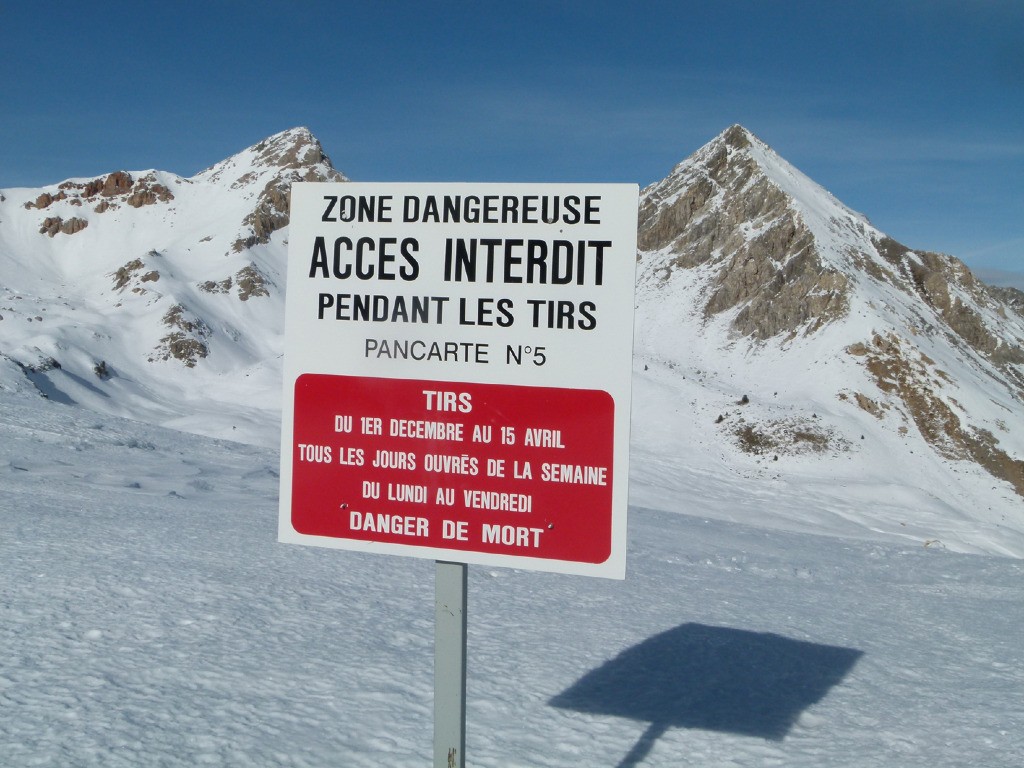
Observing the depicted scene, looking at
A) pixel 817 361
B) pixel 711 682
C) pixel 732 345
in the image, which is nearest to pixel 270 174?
pixel 732 345

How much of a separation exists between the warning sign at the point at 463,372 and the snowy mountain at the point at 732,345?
550 inches

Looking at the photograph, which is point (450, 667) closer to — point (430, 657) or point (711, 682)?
point (430, 657)

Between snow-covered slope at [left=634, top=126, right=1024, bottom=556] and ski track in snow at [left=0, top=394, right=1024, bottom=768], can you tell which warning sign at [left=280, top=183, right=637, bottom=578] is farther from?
snow-covered slope at [left=634, top=126, right=1024, bottom=556]

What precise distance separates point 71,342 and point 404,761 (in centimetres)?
4056

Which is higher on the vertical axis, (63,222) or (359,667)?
(63,222)

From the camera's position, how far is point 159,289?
173ft

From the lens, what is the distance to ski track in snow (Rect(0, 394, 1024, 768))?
12.4 ft

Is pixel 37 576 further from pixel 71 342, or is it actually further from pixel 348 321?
pixel 71 342

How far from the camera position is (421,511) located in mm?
2922

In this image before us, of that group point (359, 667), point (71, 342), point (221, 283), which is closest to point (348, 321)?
point (359, 667)

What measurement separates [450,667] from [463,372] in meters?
1.04

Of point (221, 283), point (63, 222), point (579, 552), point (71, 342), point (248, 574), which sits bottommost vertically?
point (248, 574)

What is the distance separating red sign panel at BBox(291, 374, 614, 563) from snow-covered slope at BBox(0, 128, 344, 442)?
1880cm

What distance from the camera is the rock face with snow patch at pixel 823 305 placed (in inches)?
1265
